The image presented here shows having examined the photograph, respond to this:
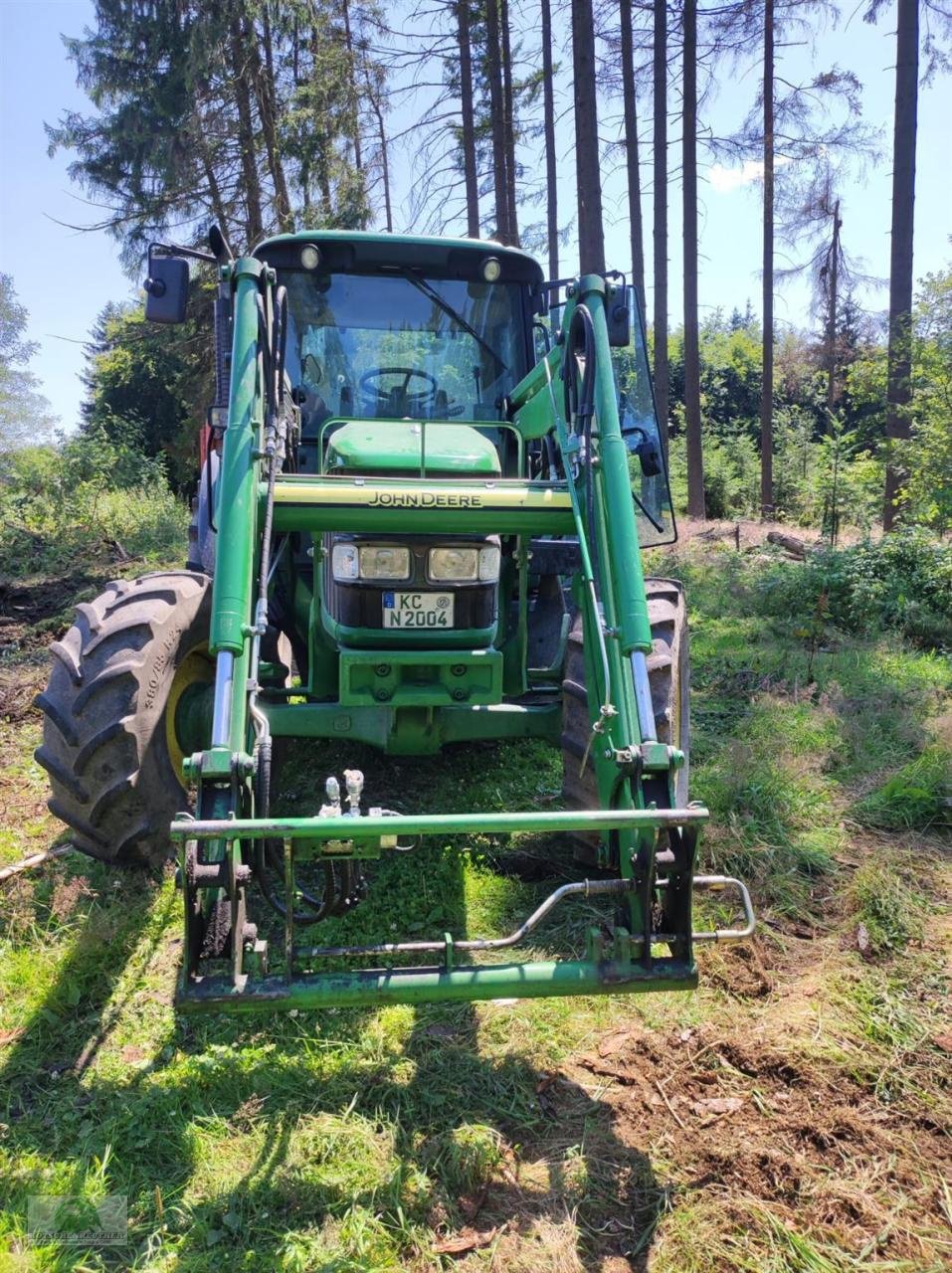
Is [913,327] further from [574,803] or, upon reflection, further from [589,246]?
[574,803]

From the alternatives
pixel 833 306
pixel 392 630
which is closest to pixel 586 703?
pixel 392 630

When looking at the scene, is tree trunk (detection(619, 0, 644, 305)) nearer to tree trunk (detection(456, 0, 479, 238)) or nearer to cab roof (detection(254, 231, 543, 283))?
tree trunk (detection(456, 0, 479, 238))

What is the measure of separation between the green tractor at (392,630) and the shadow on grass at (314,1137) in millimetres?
283

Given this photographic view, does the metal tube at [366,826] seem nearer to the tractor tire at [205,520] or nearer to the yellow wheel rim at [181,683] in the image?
the yellow wheel rim at [181,683]

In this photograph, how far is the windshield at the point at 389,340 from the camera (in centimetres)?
452

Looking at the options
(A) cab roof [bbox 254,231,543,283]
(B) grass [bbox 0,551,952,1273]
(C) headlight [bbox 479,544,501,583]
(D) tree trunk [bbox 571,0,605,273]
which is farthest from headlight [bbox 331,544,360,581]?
(D) tree trunk [bbox 571,0,605,273]

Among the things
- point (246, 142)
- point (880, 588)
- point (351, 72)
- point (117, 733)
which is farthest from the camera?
point (351, 72)

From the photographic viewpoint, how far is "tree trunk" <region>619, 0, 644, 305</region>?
52.0 ft

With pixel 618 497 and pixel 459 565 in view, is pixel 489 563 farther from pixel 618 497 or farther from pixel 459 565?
pixel 618 497

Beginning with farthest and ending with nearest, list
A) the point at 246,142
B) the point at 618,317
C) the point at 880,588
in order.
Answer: the point at 246,142
the point at 880,588
the point at 618,317

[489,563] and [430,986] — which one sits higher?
[489,563]

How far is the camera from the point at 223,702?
106 inches

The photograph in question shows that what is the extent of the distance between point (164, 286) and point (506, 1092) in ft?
11.3

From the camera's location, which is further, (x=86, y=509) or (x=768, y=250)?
(x=768, y=250)
